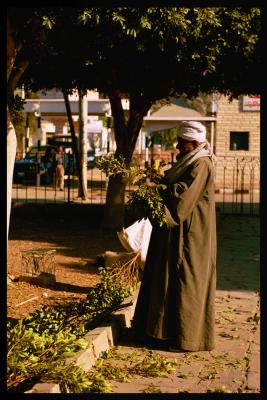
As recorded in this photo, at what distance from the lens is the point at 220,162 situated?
27.3 meters

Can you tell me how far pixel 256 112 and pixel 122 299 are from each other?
20813 mm

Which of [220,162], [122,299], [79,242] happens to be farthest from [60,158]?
[122,299]

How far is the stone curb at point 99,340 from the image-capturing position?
15.5 ft

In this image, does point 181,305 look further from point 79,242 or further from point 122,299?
point 79,242

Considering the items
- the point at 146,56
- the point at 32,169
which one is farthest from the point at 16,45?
the point at 32,169

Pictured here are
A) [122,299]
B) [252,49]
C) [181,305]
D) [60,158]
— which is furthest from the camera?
[60,158]

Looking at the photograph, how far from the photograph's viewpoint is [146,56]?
12.0m

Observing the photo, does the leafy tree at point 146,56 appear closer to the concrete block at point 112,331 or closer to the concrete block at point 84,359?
the concrete block at point 112,331

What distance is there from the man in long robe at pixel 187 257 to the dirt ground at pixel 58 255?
159 cm

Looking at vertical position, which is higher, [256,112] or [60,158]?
[256,112]

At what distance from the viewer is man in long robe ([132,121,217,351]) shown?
609cm

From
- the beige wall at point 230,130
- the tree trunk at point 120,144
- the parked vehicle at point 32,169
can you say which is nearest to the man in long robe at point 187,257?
the tree trunk at point 120,144
